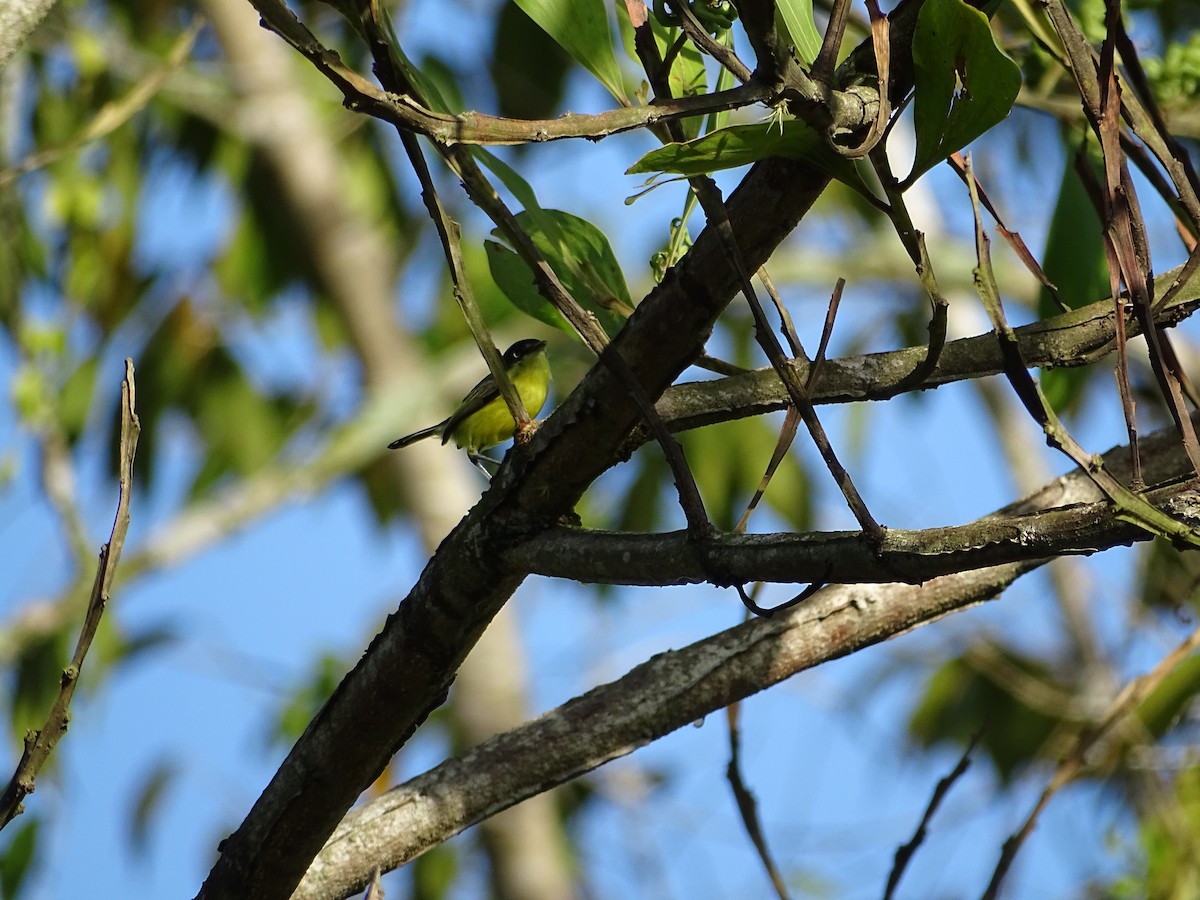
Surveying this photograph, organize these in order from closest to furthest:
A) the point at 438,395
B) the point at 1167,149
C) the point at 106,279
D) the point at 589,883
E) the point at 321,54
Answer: the point at 321,54 < the point at 1167,149 < the point at 438,395 < the point at 106,279 < the point at 589,883

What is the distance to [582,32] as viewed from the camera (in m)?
1.26

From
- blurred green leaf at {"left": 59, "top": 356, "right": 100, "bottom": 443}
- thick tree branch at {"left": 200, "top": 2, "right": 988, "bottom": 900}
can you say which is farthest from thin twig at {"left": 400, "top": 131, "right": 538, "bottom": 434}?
blurred green leaf at {"left": 59, "top": 356, "right": 100, "bottom": 443}

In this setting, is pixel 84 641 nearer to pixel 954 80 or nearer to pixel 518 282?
pixel 518 282

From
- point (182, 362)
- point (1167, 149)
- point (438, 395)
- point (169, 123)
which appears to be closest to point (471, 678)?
point (438, 395)

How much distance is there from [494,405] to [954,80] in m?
2.07

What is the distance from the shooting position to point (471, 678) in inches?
246

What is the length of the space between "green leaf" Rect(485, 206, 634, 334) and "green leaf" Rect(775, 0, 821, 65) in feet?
1.30

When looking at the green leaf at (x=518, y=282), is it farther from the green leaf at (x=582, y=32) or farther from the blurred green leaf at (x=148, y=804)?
the blurred green leaf at (x=148, y=804)

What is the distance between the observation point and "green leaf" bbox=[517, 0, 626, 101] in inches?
49.0

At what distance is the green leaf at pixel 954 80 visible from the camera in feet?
3.02

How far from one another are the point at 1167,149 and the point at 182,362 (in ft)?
24.0

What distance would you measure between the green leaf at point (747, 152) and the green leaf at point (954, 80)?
2.5 inches

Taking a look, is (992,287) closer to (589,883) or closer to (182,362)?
(182,362)

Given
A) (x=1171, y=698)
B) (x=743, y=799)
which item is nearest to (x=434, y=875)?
(x=1171, y=698)
